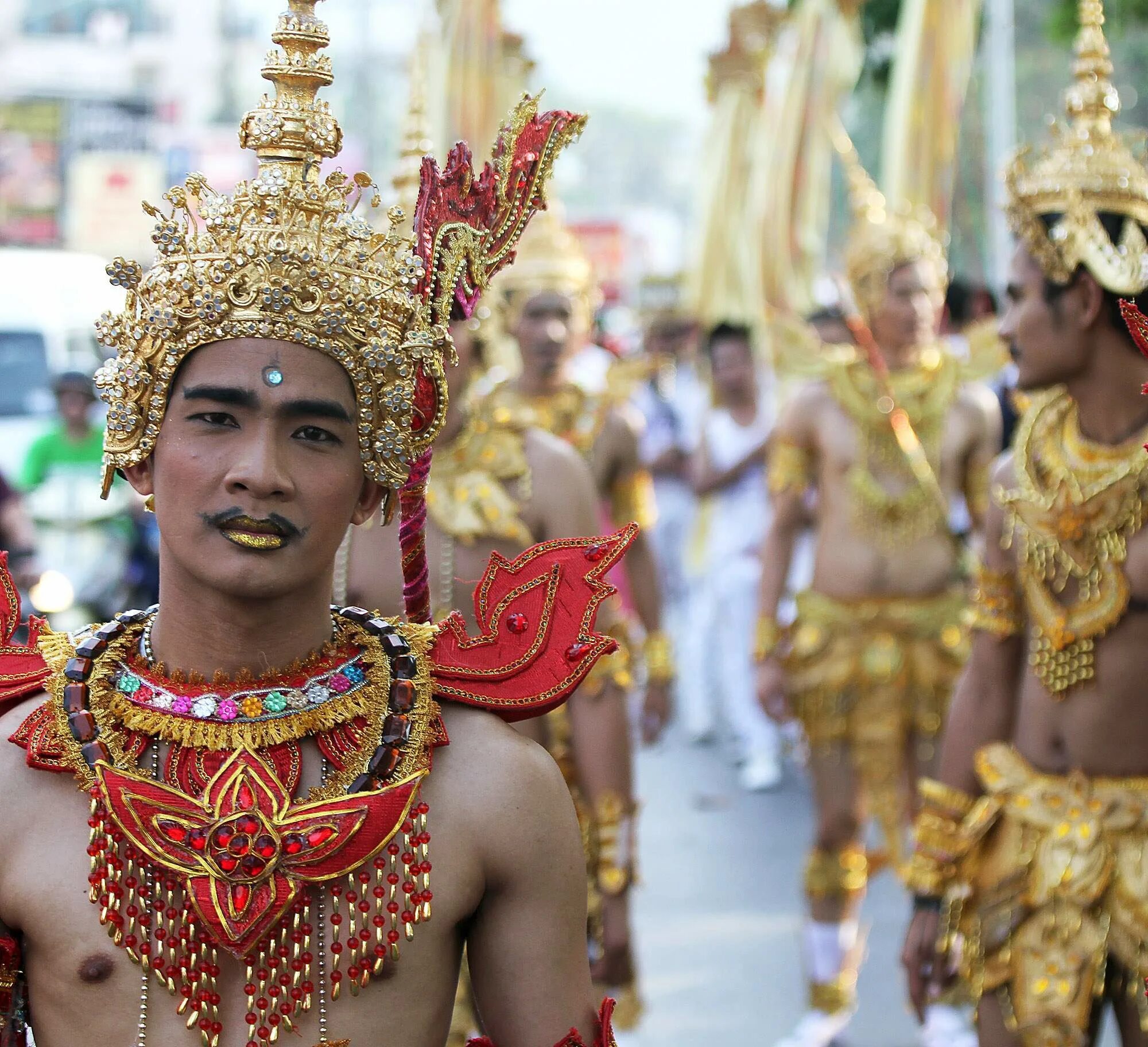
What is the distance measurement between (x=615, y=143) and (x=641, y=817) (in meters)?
87.5

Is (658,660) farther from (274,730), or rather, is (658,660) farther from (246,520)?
(246,520)

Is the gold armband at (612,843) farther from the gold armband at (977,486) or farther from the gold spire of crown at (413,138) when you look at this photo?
the gold armband at (977,486)

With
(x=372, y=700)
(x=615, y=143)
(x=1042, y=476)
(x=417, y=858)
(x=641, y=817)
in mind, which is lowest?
(x=641, y=817)

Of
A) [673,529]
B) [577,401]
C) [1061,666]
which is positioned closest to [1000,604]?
[1061,666]

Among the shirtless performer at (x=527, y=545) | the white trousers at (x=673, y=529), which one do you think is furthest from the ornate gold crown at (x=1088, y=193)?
the white trousers at (x=673, y=529)

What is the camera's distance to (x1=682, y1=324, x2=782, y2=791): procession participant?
977 cm

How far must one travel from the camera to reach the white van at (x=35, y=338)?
10125 mm

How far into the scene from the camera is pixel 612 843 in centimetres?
471

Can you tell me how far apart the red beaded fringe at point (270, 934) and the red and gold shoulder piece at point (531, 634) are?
0.26 meters

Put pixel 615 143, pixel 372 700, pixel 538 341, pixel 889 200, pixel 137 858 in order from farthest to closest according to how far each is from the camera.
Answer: pixel 615 143
pixel 889 200
pixel 538 341
pixel 372 700
pixel 137 858

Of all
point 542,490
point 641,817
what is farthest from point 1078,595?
point 641,817

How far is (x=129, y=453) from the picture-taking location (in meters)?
2.23

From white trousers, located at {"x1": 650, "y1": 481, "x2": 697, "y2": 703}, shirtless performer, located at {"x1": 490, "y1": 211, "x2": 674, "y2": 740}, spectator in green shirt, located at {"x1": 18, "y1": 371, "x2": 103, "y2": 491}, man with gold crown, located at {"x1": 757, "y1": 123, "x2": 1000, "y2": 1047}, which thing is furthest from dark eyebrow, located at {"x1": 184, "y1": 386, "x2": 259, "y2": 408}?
white trousers, located at {"x1": 650, "y1": 481, "x2": 697, "y2": 703}

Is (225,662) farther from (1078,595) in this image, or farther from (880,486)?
(880,486)
